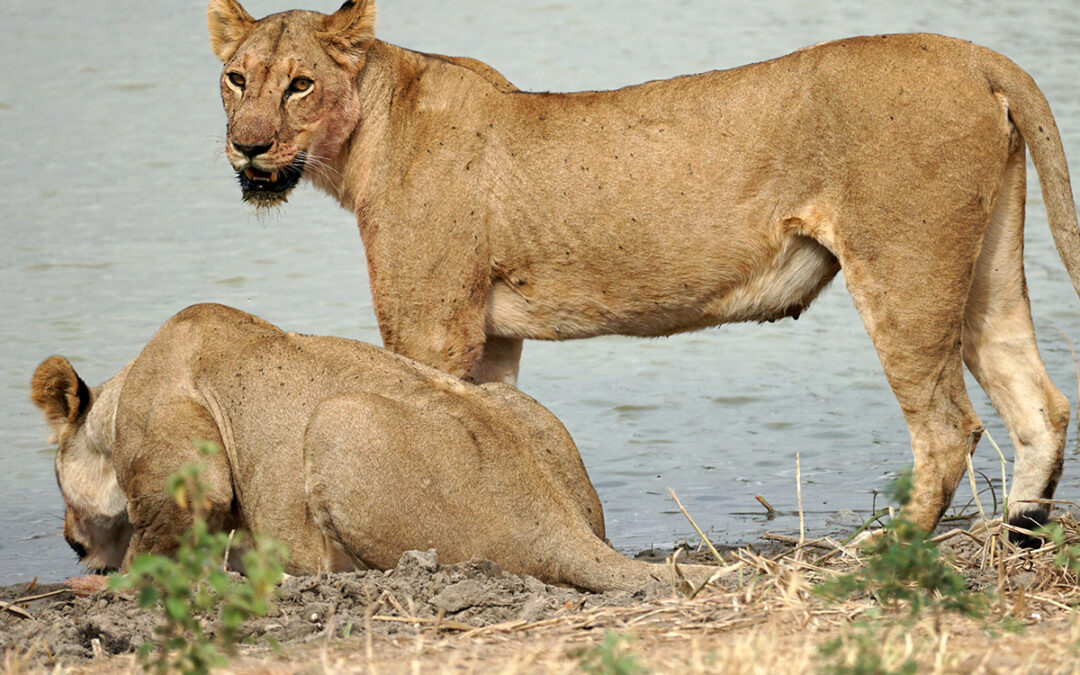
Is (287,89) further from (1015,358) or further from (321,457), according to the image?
(1015,358)

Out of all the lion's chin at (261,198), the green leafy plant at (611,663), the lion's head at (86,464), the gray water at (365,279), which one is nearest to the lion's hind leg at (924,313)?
the gray water at (365,279)

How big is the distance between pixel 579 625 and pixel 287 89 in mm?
3045

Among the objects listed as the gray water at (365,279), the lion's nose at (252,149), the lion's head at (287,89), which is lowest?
the gray water at (365,279)

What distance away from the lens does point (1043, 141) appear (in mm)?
6039

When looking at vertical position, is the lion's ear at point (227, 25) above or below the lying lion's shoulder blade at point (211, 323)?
above

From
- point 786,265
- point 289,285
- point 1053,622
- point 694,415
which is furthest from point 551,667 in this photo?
point 289,285

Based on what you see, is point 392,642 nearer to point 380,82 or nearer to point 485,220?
point 485,220

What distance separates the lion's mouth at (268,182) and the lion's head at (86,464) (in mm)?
943

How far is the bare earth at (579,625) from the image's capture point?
12.7ft

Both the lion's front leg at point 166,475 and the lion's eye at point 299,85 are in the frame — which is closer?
the lion's front leg at point 166,475

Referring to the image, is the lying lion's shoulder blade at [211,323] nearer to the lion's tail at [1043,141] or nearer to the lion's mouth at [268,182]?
the lion's mouth at [268,182]

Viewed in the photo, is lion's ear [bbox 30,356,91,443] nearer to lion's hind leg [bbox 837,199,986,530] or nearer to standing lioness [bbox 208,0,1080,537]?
standing lioness [bbox 208,0,1080,537]

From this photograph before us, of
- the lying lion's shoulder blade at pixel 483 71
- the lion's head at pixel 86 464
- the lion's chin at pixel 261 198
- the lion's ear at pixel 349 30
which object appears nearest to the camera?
the lion's head at pixel 86 464

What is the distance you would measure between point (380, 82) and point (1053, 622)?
3.80 meters
